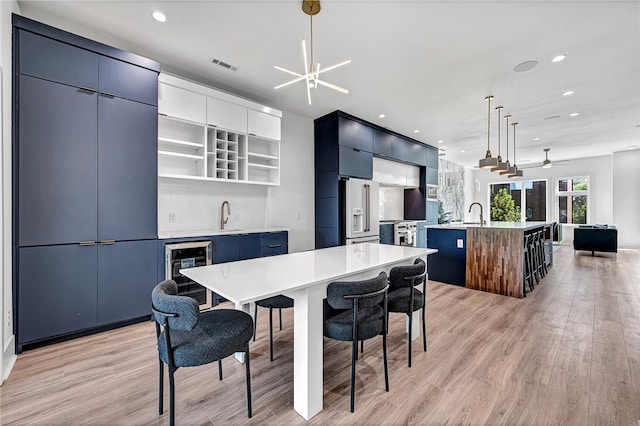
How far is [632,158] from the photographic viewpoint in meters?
8.17

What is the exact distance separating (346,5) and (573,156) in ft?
34.1

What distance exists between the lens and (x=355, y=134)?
526cm

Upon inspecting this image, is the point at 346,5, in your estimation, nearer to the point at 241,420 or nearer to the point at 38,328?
the point at 241,420

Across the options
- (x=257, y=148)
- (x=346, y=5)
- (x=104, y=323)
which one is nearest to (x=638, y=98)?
(x=346, y=5)

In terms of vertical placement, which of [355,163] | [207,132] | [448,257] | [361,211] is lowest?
[448,257]

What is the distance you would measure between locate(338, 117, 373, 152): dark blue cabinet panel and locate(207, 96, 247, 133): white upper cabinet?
1823mm

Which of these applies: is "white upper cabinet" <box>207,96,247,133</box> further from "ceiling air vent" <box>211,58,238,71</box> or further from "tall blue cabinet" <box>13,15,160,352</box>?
"tall blue cabinet" <box>13,15,160,352</box>

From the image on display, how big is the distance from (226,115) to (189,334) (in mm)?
2936

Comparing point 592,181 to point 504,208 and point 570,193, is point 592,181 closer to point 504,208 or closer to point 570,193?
point 570,193

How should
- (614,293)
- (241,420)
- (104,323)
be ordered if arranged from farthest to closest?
(614,293) → (104,323) → (241,420)

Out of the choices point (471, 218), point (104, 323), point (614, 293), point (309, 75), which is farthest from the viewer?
point (471, 218)

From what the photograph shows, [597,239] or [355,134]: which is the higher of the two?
[355,134]

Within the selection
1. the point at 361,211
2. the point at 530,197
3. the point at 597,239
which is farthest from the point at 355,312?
the point at 530,197

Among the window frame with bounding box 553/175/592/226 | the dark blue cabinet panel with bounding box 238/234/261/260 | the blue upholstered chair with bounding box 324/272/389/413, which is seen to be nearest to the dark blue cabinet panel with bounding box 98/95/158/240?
the dark blue cabinet panel with bounding box 238/234/261/260
